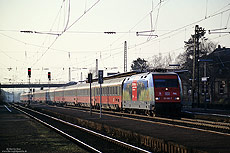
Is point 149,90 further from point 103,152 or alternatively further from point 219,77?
point 219,77

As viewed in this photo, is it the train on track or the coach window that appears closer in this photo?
the train on track

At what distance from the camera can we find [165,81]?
2741 cm

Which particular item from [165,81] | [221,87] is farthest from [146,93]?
[221,87]

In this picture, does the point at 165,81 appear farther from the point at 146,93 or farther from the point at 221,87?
the point at 221,87

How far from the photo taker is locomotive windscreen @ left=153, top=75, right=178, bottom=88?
27.2 metres

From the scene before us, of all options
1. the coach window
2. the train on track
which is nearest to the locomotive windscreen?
the train on track

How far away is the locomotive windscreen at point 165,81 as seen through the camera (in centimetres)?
2717

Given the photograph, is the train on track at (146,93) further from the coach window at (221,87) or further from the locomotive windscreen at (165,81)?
the coach window at (221,87)

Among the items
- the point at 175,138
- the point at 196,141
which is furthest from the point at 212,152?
the point at 175,138

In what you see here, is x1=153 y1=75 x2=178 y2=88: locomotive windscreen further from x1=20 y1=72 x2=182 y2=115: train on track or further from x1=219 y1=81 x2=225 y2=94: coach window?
x1=219 y1=81 x2=225 y2=94: coach window

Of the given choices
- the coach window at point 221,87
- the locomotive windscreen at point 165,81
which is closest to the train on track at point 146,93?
the locomotive windscreen at point 165,81

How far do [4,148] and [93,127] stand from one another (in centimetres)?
916

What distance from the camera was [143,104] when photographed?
1133 inches

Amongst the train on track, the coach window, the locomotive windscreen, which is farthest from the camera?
the coach window
